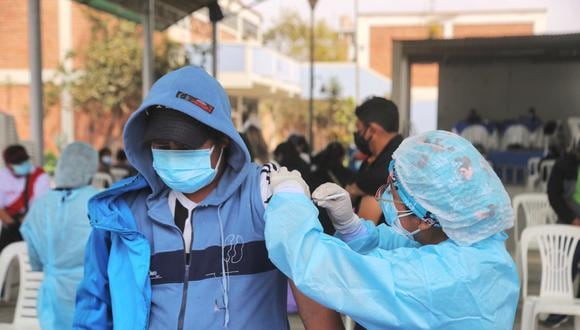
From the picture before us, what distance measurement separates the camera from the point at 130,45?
18.5 meters

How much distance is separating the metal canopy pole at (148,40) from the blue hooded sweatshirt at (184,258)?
251 inches

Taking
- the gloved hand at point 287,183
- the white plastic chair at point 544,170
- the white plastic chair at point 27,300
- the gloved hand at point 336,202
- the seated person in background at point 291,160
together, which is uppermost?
the gloved hand at point 287,183

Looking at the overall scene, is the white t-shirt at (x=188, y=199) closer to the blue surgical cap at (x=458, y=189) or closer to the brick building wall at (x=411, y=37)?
the blue surgical cap at (x=458, y=189)

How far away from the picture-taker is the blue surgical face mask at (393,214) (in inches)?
61.1

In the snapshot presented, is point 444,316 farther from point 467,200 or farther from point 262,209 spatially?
point 262,209

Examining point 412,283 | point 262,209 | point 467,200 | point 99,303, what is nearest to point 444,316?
point 412,283

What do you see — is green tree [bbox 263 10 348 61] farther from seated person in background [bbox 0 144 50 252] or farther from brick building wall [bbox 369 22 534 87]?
seated person in background [bbox 0 144 50 252]

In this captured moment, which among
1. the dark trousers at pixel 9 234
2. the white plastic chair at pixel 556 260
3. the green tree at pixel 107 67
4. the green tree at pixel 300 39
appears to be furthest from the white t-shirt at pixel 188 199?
the green tree at pixel 300 39

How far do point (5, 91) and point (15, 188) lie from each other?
48.6ft

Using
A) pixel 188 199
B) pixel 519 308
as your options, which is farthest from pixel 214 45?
pixel 188 199

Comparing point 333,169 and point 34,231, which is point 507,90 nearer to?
point 333,169

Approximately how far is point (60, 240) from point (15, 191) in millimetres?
2214

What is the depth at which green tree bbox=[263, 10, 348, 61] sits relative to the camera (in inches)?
1430

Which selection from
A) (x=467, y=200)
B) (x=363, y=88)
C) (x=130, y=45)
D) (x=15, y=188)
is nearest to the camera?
(x=467, y=200)
